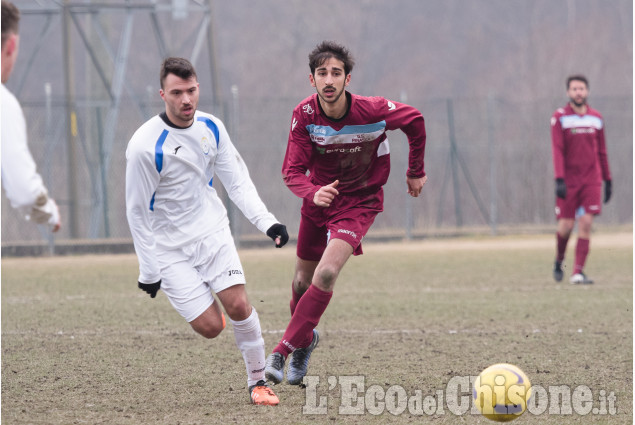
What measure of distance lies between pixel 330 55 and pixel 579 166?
5.97 metres

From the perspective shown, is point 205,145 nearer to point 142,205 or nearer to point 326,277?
point 142,205

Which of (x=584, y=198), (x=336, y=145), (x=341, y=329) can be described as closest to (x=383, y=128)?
(x=336, y=145)

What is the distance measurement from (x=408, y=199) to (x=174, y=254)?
523 inches

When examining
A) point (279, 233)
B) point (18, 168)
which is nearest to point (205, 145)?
point (279, 233)

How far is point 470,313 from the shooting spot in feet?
28.4

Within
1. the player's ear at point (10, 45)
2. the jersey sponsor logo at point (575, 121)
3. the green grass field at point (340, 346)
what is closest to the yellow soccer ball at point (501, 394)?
the green grass field at point (340, 346)

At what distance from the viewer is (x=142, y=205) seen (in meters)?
5.16

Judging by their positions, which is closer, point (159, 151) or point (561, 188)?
point (159, 151)

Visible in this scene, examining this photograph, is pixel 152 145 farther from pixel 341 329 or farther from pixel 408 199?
pixel 408 199

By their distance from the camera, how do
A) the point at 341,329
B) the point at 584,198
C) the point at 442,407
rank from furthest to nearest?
the point at 584,198 < the point at 341,329 < the point at 442,407

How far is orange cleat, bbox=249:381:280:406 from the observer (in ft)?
16.7

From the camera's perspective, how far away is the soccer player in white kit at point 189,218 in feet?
16.9

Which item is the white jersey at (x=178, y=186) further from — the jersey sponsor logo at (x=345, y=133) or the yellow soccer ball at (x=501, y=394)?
the yellow soccer ball at (x=501, y=394)

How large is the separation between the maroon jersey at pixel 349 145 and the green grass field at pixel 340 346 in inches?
48.7
